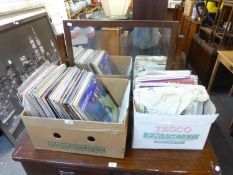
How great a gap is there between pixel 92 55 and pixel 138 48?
0.38m

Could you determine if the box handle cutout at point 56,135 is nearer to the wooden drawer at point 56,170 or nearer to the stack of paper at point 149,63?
the wooden drawer at point 56,170

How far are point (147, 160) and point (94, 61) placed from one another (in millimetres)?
578

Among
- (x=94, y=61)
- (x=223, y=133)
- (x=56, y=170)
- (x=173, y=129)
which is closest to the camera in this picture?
(x=173, y=129)

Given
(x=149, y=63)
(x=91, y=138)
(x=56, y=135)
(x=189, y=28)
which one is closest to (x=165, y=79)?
(x=149, y=63)

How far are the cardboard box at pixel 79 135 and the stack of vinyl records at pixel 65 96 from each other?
0.13 ft

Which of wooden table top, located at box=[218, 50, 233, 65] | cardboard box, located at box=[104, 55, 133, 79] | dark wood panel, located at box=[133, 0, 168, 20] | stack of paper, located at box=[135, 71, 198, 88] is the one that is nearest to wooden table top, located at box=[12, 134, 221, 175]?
stack of paper, located at box=[135, 71, 198, 88]

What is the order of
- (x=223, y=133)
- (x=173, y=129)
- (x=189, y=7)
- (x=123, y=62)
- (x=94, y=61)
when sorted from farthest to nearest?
(x=189, y=7), (x=223, y=133), (x=123, y=62), (x=94, y=61), (x=173, y=129)

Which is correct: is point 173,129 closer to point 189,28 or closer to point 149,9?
point 149,9

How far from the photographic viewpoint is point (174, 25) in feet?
2.81

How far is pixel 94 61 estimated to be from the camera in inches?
40.4

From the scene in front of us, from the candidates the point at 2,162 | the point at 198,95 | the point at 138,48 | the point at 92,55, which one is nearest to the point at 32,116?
the point at 92,55

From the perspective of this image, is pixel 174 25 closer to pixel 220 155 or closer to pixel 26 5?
pixel 220 155

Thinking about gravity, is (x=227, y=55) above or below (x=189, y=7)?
below

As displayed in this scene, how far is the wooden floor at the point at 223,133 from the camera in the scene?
1452 mm
